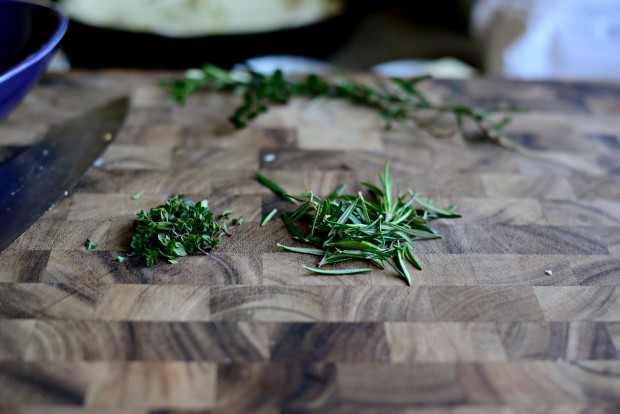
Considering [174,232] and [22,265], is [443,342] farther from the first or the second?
[22,265]

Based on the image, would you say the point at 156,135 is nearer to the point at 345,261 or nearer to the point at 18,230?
the point at 18,230

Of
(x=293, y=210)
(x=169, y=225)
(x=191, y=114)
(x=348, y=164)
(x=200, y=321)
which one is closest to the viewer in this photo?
(x=200, y=321)

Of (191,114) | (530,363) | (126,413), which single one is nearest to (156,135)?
(191,114)

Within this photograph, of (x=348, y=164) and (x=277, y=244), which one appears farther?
(x=348, y=164)

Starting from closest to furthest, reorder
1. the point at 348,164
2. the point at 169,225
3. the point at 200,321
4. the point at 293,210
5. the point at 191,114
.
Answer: the point at 200,321 < the point at 169,225 < the point at 293,210 < the point at 348,164 < the point at 191,114

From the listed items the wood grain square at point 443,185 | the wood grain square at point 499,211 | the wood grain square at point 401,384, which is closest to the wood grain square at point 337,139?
the wood grain square at point 443,185

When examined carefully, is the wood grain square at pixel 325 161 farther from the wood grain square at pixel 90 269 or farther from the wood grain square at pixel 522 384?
the wood grain square at pixel 522 384

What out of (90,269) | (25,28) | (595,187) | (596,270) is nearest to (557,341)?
(596,270)

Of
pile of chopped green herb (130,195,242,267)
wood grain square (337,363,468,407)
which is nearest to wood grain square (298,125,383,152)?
pile of chopped green herb (130,195,242,267)
